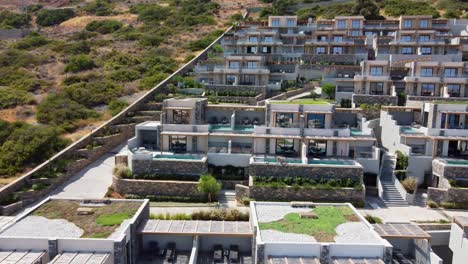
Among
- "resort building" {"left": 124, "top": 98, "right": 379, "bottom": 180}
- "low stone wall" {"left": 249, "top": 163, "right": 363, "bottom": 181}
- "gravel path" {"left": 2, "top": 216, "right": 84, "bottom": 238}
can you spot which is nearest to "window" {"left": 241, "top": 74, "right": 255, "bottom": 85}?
"resort building" {"left": 124, "top": 98, "right": 379, "bottom": 180}

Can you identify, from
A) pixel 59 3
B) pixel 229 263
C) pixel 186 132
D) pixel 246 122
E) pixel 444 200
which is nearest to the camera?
pixel 229 263

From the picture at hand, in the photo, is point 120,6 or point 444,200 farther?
point 120,6

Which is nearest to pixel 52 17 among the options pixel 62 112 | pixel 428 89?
pixel 62 112

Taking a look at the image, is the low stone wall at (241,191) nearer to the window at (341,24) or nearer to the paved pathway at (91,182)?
the paved pathway at (91,182)

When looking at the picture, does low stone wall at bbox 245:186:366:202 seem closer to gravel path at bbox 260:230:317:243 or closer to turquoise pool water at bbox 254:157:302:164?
turquoise pool water at bbox 254:157:302:164

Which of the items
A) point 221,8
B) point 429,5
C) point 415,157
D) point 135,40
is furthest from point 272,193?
point 221,8

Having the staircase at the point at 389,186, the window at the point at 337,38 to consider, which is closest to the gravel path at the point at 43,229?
the staircase at the point at 389,186

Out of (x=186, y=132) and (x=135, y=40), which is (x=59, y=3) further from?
(x=186, y=132)
